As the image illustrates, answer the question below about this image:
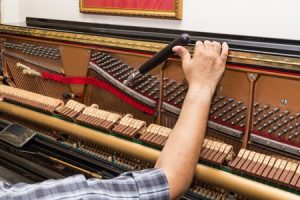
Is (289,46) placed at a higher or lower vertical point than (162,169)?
higher

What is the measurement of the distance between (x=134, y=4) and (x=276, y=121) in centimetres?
126

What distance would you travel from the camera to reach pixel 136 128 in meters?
1.75

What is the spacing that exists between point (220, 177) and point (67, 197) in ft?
2.07

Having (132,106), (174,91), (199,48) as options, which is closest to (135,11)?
(132,106)

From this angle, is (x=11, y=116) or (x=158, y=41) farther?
(x=11, y=116)

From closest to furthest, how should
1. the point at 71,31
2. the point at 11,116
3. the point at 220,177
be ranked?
1. the point at 220,177
2. the point at 71,31
3. the point at 11,116

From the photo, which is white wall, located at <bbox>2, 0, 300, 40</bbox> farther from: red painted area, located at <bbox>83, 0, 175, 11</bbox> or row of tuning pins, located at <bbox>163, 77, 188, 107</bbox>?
row of tuning pins, located at <bbox>163, 77, 188, 107</bbox>

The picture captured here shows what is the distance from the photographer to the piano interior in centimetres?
141

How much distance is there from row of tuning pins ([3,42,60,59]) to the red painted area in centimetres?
53

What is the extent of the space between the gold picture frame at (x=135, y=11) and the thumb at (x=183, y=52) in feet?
2.25

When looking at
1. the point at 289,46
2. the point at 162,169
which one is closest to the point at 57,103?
the point at 162,169

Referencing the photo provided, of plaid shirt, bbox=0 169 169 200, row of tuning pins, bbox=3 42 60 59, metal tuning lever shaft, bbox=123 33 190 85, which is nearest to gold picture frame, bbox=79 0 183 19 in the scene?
row of tuning pins, bbox=3 42 60 59

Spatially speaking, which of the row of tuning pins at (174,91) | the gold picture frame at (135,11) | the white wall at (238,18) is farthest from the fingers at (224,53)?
the gold picture frame at (135,11)

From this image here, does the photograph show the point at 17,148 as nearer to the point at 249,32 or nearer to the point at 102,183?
the point at 102,183
